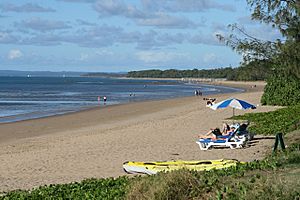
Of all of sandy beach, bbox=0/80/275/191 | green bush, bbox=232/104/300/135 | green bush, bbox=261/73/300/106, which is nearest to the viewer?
sandy beach, bbox=0/80/275/191

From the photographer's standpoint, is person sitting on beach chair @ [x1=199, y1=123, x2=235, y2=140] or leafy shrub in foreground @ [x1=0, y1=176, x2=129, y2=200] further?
person sitting on beach chair @ [x1=199, y1=123, x2=235, y2=140]

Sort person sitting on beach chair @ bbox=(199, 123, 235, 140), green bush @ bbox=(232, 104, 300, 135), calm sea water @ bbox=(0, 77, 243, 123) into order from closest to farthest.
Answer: person sitting on beach chair @ bbox=(199, 123, 235, 140) < green bush @ bbox=(232, 104, 300, 135) < calm sea water @ bbox=(0, 77, 243, 123)

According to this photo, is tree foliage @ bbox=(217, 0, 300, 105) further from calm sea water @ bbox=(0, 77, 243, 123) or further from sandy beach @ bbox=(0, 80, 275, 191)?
calm sea water @ bbox=(0, 77, 243, 123)

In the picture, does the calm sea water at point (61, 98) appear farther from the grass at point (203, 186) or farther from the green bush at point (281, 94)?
the grass at point (203, 186)

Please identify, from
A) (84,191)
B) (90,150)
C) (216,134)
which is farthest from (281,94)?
(84,191)

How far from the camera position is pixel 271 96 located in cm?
3872

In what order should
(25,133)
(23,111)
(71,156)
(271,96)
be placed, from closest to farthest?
(71,156)
(25,133)
(271,96)
(23,111)

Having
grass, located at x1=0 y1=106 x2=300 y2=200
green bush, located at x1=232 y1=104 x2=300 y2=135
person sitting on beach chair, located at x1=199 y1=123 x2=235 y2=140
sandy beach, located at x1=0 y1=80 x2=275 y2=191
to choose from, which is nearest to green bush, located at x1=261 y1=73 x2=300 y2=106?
sandy beach, located at x1=0 y1=80 x2=275 y2=191

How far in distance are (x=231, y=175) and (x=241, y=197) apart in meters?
A: 2.16

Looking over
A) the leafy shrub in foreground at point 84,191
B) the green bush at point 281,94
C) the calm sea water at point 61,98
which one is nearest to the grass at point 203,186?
the leafy shrub in foreground at point 84,191

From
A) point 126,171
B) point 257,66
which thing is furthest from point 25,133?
point 257,66

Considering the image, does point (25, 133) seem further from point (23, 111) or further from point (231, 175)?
point (231, 175)

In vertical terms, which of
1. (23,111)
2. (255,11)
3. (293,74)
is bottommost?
(23,111)

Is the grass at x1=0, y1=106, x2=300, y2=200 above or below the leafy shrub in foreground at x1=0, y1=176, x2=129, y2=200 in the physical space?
above
